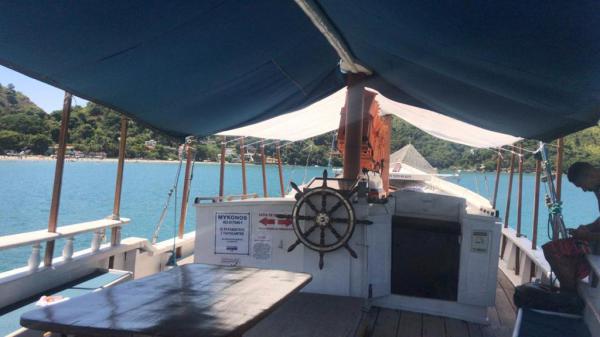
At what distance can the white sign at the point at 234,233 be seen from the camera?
4.43m

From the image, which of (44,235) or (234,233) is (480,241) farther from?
(44,235)

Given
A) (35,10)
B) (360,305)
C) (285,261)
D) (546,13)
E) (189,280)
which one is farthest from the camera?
(285,261)

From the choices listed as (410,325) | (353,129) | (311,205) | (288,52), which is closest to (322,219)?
(311,205)

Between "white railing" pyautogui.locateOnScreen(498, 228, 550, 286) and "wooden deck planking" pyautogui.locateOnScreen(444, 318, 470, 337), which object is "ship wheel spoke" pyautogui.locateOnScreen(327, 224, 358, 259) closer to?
"wooden deck planking" pyautogui.locateOnScreen(444, 318, 470, 337)

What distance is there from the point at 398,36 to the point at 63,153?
117 inches

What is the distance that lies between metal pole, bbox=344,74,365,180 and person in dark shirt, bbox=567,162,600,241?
2491 mm

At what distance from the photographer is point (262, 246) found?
14.4 ft

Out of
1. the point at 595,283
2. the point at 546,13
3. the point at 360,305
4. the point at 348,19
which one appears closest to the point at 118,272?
the point at 360,305

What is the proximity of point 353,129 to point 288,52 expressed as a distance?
2.17 meters

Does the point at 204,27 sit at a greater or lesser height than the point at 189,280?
greater

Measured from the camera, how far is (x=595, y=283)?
2.68 m

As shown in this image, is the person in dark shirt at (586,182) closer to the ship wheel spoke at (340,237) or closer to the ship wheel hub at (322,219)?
the ship wheel spoke at (340,237)

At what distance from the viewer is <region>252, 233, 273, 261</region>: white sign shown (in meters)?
4.37

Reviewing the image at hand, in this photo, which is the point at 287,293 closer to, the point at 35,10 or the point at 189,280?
the point at 189,280
